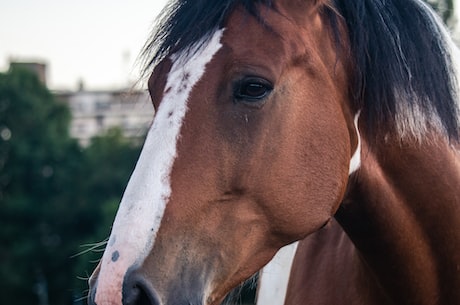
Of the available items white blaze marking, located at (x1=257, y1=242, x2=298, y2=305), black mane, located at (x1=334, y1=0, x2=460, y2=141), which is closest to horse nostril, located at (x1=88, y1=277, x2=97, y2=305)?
black mane, located at (x1=334, y1=0, x2=460, y2=141)

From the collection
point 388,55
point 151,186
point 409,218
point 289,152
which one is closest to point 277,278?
point 409,218

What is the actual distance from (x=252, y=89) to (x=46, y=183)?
4360 centimetres

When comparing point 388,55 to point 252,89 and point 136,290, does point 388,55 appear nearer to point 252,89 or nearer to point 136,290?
point 252,89

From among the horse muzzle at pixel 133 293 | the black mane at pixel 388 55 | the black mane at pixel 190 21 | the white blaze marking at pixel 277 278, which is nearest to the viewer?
the horse muzzle at pixel 133 293

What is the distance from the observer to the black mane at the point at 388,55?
2.78 m

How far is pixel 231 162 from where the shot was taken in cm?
254

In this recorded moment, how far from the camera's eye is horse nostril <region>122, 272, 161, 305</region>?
230cm

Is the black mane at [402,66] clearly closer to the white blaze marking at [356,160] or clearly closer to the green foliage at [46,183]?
the white blaze marking at [356,160]

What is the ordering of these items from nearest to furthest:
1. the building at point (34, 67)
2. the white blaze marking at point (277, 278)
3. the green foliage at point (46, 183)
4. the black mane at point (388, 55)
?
the black mane at point (388, 55) < the white blaze marking at point (277, 278) < the green foliage at point (46, 183) < the building at point (34, 67)

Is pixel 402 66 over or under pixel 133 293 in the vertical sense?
over

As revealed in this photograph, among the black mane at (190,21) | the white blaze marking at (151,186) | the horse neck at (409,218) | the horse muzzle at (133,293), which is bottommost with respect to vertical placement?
the horse neck at (409,218)

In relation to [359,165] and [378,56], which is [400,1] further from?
[359,165]

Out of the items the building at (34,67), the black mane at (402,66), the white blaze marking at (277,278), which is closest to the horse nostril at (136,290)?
the black mane at (402,66)

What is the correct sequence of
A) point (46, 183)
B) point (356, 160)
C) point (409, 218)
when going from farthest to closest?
1. point (46, 183)
2. point (409, 218)
3. point (356, 160)
